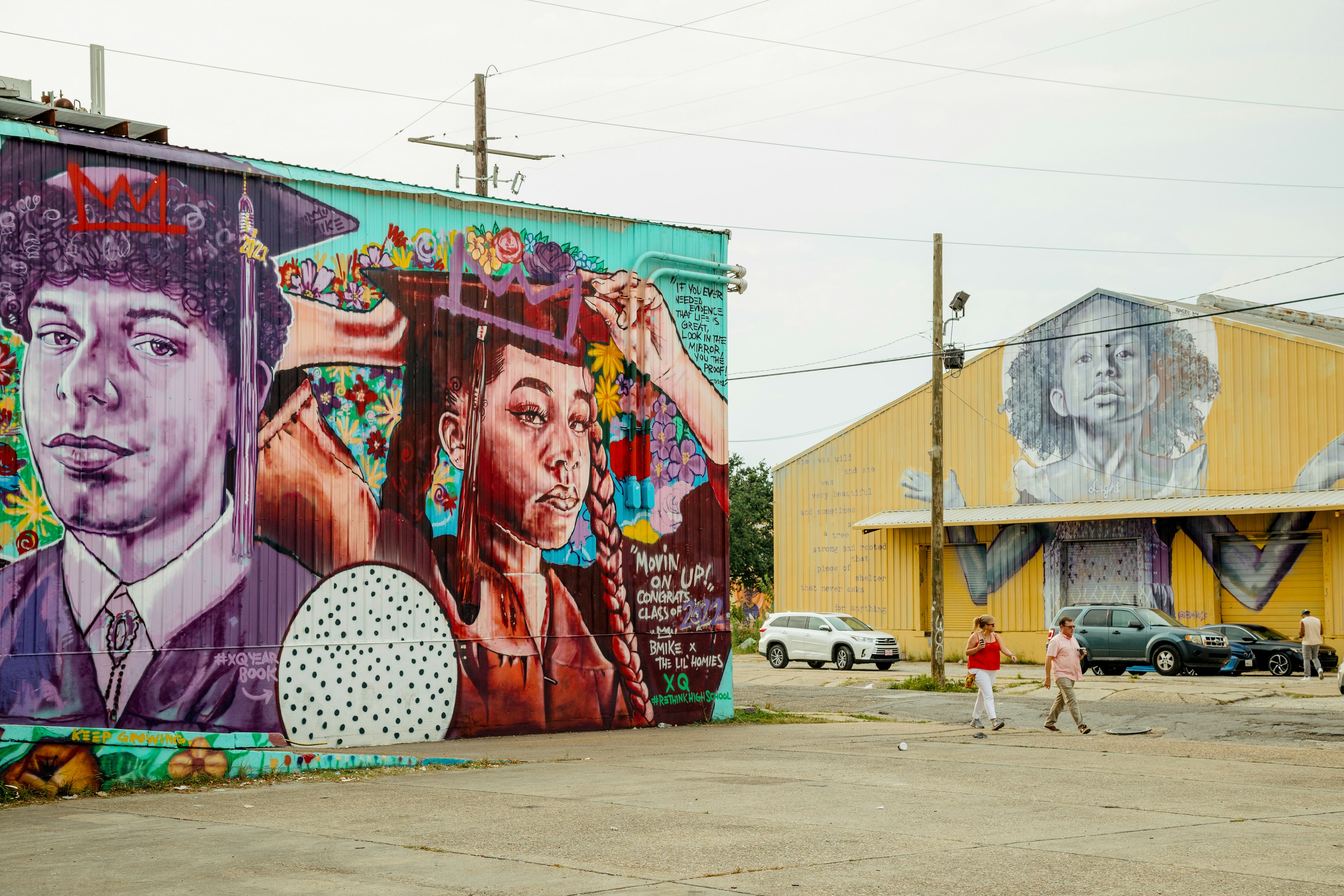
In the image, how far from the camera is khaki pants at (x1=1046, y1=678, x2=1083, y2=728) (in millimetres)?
19047

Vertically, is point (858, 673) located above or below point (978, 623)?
below

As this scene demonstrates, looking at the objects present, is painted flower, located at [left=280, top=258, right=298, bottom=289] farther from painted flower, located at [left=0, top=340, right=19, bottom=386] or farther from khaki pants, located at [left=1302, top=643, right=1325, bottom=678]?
khaki pants, located at [left=1302, top=643, right=1325, bottom=678]

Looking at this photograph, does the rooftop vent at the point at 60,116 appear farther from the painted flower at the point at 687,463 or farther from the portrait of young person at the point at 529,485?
the painted flower at the point at 687,463

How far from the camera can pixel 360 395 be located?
16.3m

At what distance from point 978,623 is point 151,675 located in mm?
11610

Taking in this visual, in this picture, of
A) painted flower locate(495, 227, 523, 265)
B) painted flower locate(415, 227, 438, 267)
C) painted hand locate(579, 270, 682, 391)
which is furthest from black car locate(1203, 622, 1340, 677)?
painted flower locate(415, 227, 438, 267)

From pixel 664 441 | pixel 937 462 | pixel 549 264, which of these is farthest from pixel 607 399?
pixel 937 462

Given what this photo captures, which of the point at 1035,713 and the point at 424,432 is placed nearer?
the point at 424,432

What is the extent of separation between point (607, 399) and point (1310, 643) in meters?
18.6

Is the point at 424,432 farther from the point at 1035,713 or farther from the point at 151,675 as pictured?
the point at 1035,713

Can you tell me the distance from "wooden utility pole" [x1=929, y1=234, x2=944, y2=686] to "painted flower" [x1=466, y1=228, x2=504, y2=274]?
527 inches

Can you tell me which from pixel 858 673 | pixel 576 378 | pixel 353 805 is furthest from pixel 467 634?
pixel 858 673

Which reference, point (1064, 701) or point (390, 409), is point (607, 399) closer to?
point (390, 409)

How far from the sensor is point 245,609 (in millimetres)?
14977
